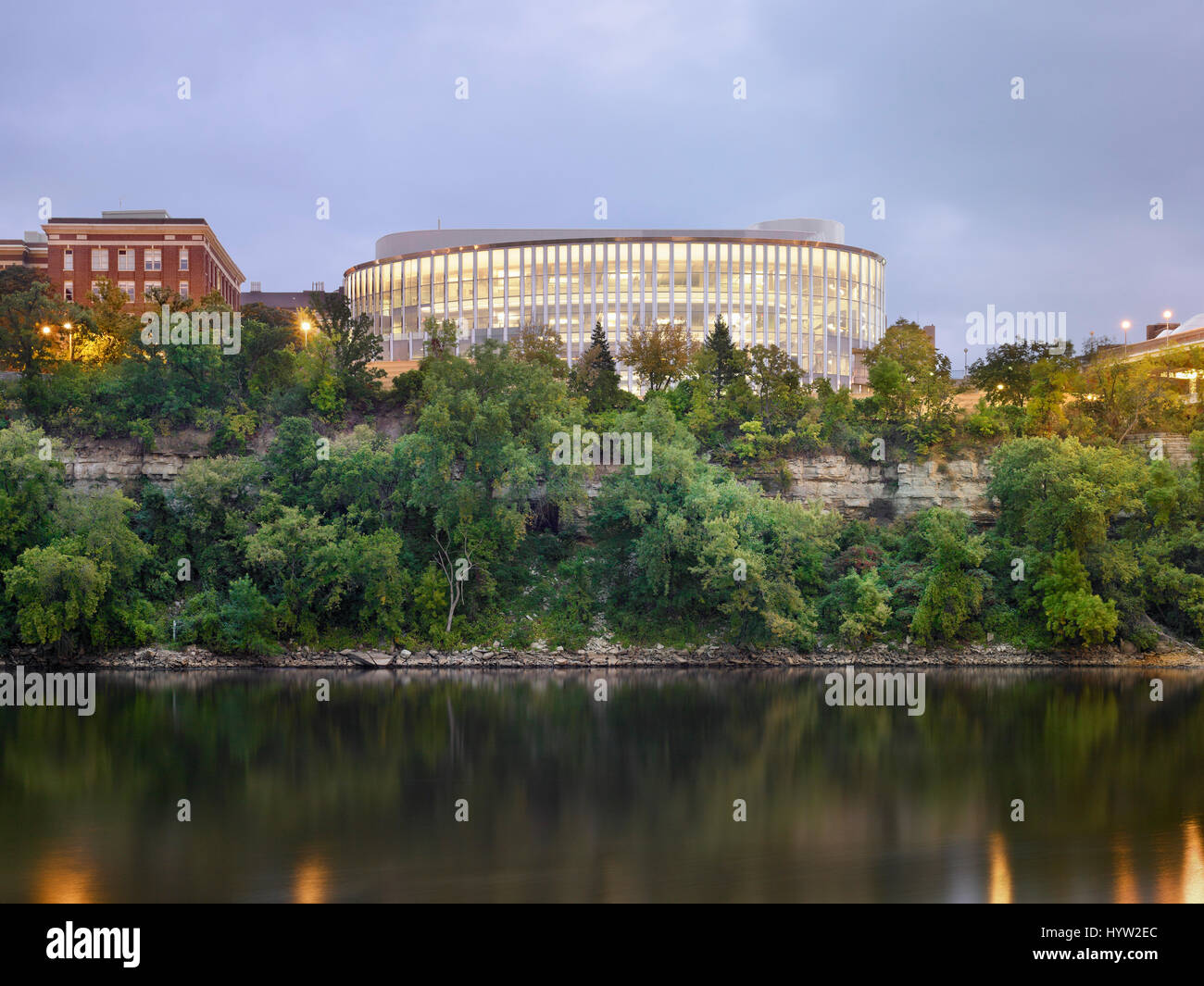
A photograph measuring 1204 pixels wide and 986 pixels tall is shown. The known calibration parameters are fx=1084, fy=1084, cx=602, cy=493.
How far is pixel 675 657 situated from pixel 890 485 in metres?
18.0

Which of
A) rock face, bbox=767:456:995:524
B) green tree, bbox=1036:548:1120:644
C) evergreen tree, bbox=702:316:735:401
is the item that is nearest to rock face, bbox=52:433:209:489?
evergreen tree, bbox=702:316:735:401

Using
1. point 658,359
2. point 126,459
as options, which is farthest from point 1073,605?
point 126,459

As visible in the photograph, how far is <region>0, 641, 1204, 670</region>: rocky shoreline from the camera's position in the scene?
160 ft

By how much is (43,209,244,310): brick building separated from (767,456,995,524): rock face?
7084 centimetres

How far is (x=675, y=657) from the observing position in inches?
1986

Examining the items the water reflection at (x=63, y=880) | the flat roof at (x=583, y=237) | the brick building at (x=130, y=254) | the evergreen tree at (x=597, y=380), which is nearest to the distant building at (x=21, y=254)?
the brick building at (x=130, y=254)

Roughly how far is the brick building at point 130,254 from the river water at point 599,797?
77688 mm

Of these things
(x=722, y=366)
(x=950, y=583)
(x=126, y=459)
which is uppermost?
(x=722, y=366)

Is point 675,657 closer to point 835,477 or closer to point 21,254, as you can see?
point 835,477

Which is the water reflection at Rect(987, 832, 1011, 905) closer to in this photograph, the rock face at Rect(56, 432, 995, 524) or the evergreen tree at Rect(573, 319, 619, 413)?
the rock face at Rect(56, 432, 995, 524)
